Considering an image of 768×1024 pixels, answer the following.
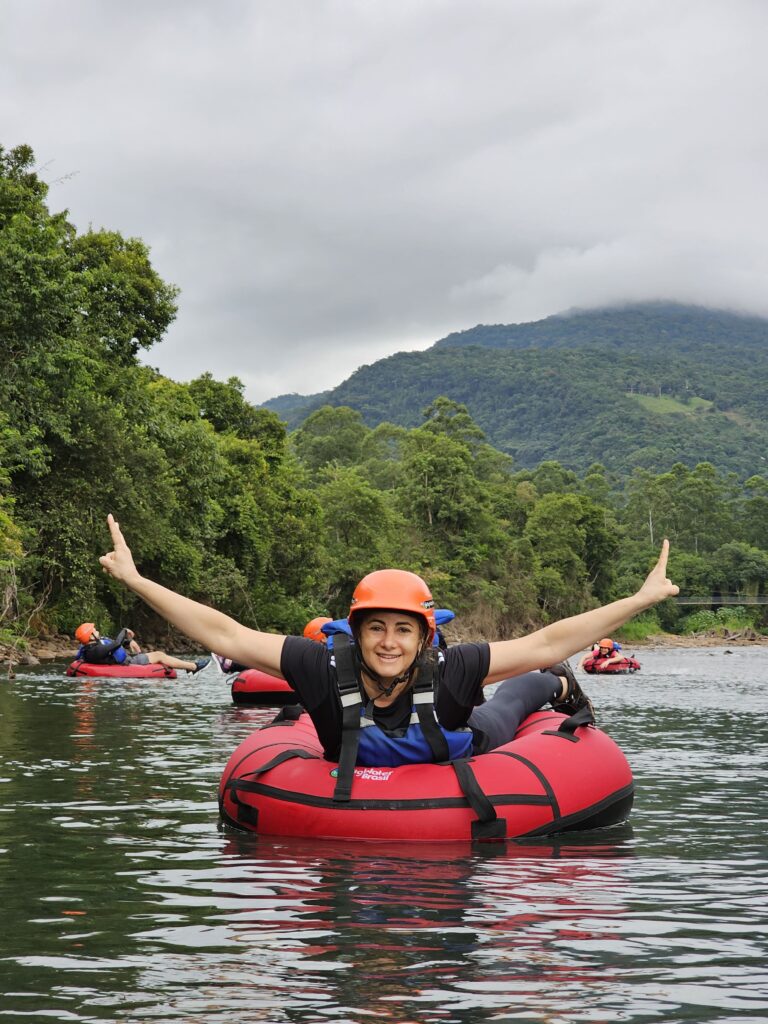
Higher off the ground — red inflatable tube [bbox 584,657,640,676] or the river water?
the river water

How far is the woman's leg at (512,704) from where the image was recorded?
8852 millimetres

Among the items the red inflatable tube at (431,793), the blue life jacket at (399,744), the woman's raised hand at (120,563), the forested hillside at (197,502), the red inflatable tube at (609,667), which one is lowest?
the red inflatable tube at (609,667)

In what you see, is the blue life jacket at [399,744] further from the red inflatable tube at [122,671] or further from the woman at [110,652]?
the woman at [110,652]

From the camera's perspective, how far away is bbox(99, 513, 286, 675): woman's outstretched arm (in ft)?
22.2

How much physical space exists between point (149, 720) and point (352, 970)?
41.7 feet

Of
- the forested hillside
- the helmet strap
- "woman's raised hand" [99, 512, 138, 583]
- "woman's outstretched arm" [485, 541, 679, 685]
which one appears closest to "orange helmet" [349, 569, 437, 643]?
the helmet strap

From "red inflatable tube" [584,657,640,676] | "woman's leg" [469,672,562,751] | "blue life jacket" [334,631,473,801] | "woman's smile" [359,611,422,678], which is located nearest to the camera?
"woman's smile" [359,611,422,678]

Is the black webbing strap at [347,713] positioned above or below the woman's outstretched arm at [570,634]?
below

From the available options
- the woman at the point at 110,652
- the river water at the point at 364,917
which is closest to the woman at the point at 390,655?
the river water at the point at 364,917

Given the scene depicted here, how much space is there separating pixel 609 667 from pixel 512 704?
2837 cm

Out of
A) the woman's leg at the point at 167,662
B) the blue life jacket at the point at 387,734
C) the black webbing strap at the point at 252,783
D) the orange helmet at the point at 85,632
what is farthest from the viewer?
the woman's leg at the point at 167,662

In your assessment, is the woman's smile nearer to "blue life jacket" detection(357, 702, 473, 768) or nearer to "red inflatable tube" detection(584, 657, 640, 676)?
"blue life jacket" detection(357, 702, 473, 768)

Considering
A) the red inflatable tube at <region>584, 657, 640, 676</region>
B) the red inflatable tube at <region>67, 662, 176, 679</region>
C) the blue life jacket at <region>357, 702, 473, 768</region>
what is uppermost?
the blue life jacket at <region>357, 702, 473, 768</region>

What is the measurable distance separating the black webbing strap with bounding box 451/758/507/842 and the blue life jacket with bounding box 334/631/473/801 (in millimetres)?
260
